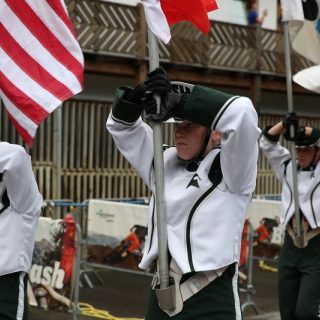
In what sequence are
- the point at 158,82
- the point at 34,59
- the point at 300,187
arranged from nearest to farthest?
the point at 158,82, the point at 34,59, the point at 300,187

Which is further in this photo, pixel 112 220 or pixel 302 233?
pixel 112 220

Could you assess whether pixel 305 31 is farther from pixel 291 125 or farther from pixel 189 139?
pixel 189 139

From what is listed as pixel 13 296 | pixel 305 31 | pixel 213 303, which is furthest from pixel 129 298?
pixel 213 303

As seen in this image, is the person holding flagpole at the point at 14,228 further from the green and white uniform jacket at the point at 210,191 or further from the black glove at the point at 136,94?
the black glove at the point at 136,94

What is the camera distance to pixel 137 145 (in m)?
3.75

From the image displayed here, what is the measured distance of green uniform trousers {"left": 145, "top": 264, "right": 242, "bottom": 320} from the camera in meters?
3.45

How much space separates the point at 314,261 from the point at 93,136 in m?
7.01

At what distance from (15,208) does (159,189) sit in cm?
102

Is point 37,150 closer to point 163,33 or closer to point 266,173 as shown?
point 266,173

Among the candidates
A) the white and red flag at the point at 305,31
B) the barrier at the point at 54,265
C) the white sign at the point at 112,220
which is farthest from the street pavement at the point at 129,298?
the white and red flag at the point at 305,31

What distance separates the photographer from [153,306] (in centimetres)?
359

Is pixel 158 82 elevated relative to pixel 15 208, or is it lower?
elevated

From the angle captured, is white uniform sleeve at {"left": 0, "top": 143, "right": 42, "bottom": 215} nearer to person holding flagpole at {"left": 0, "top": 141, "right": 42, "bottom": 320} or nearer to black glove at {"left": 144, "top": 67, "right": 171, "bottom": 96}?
person holding flagpole at {"left": 0, "top": 141, "right": 42, "bottom": 320}

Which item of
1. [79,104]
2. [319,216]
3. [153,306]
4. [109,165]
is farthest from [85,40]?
[153,306]
